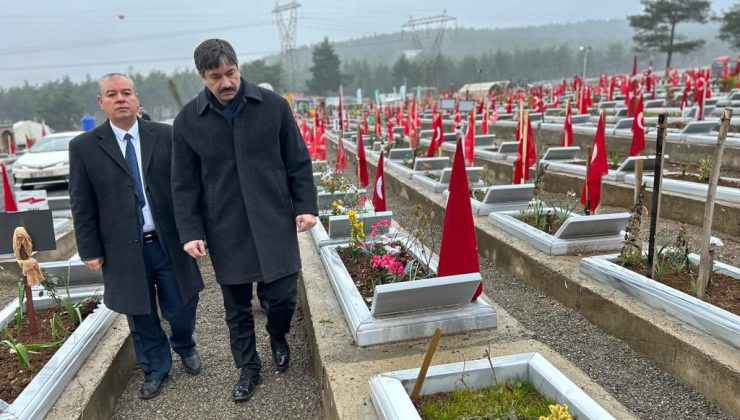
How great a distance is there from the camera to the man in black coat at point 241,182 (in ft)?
8.61

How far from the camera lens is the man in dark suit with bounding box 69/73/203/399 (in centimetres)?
276

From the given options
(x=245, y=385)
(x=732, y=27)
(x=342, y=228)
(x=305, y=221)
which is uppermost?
(x=732, y=27)

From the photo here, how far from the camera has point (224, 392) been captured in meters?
3.09

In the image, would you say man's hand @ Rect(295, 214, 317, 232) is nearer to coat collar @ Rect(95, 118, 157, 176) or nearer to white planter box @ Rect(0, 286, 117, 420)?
coat collar @ Rect(95, 118, 157, 176)

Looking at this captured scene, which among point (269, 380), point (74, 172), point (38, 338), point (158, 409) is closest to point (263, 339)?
point (269, 380)


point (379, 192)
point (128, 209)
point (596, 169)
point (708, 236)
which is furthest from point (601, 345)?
point (128, 209)

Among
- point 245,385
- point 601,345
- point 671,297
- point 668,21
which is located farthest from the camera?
point 668,21

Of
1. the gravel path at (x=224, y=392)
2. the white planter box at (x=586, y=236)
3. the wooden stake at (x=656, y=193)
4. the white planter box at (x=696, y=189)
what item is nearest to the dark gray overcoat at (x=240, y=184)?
the gravel path at (x=224, y=392)

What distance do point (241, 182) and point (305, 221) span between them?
0.39 metres

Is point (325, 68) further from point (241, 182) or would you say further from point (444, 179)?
point (241, 182)

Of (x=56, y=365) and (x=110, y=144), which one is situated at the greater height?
(x=110, y=144)

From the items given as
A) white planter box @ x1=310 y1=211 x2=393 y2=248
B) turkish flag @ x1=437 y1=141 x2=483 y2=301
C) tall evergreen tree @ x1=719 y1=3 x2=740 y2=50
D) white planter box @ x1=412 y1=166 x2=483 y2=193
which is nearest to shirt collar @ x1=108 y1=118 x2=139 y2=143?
turkish flag @ x1=437 y1=141 x2=483 y2=301

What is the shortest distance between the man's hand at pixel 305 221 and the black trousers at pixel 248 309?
0.30 meters

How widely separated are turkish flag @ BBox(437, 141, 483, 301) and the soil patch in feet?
7.70
